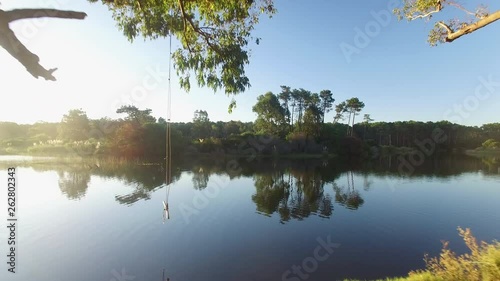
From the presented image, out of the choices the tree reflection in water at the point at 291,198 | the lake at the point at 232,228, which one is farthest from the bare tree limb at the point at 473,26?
the tree reflection in water at the point at 291,198

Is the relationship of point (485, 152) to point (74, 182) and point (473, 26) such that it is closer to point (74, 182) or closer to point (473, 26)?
point (473, 26)

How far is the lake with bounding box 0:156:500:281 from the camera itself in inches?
485

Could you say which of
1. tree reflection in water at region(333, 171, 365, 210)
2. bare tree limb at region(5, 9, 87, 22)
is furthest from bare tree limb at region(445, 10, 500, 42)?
tree reflection in water at region(333, 171, 365, 210)

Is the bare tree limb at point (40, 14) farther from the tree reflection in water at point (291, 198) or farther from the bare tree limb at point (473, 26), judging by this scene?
the tree reflection in water at point (291, 198)

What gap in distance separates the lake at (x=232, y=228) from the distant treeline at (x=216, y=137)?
2701 cm

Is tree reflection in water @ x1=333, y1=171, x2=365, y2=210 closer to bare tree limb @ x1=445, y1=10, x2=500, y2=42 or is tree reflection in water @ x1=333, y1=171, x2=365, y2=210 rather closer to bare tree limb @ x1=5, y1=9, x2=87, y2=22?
bare tree limb @ x1=445, y1=10, x2=500, y2=42

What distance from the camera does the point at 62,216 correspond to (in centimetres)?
1898

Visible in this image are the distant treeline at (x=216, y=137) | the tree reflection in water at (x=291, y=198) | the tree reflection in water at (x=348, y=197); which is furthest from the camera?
the distant treeline at (x=216, y=137)

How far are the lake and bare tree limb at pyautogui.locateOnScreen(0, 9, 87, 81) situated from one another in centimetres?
1068

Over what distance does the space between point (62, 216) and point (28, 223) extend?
6.27ft

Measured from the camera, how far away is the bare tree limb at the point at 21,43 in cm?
284

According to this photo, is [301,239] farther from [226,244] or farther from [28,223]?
[28,223]

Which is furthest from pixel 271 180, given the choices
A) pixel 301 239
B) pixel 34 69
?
pixel 34 69

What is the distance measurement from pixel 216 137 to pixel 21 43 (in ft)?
280
